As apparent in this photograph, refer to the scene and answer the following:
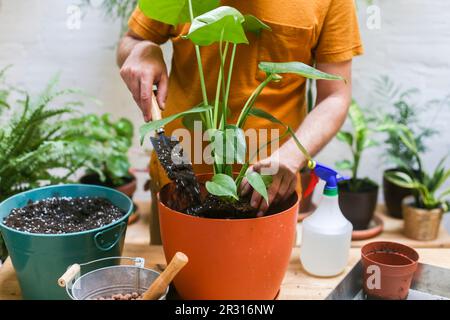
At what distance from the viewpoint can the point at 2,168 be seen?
1.21 meters


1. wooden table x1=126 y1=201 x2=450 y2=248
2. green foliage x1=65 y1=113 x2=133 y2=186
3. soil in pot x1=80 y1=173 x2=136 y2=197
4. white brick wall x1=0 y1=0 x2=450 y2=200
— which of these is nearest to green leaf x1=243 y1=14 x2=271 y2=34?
green foliage x1=65 y1=113 x2=133 y2=186

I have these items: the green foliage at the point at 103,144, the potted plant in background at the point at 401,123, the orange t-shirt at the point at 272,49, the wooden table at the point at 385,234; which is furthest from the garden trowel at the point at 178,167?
the potted plant in background at the point at 401,123

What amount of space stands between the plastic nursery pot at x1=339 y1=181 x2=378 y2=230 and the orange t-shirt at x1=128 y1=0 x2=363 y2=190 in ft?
2.40

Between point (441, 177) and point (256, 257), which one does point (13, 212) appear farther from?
point (441, 177)

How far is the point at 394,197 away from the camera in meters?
1.97

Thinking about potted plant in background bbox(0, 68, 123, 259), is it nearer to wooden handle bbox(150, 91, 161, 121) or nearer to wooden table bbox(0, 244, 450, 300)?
wooden table bbox(0, 244, 450, 300)

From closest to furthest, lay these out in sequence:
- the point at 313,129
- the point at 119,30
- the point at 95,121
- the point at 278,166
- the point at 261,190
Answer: the point at 261,190, the point at 278,166, the point at 313,129, the point at 95,121, the point at 119,30

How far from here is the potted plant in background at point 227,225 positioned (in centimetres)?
76

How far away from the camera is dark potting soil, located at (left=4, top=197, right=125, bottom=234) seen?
88 cm

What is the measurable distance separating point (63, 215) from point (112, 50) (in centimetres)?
137

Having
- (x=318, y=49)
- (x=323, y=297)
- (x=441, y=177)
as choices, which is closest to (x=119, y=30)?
(x=318, y=49)

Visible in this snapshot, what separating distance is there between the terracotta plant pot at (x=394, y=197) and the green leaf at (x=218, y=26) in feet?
4.39

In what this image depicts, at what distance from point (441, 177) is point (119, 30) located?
1436 millimetres

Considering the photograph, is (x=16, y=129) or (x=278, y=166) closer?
(x=278, y=166)
